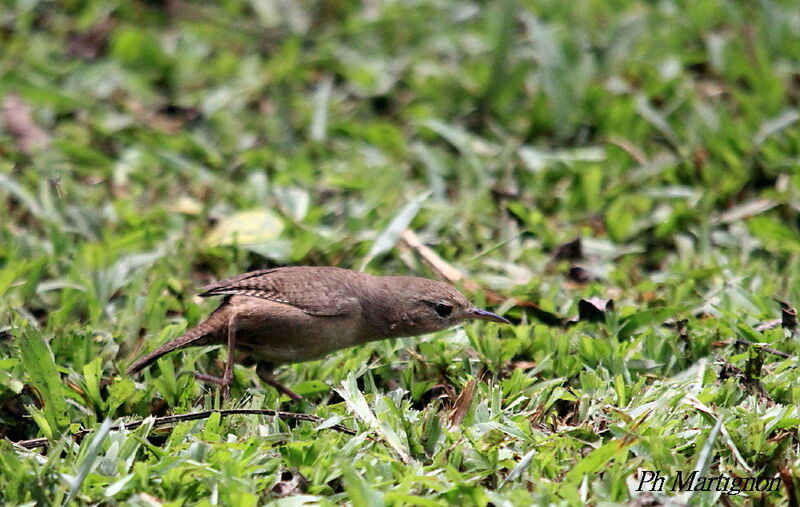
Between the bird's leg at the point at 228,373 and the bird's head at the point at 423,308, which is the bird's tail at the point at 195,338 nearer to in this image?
the bird's leg at the point at 228,373

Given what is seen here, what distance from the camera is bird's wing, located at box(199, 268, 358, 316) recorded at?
4.88 metres

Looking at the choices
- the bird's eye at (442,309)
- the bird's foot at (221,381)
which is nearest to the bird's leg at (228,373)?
the bird's foot at (221,381)

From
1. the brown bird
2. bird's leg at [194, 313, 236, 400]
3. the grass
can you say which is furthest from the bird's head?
bird's leg at [194, 313, 236, 400]

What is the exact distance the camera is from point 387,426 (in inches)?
172

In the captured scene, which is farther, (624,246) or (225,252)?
(624,246)

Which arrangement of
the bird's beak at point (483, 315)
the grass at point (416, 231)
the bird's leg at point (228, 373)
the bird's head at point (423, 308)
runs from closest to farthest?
the grass at point (416, 231), the bird's leg at point (228, 373), the bird's head at point (423, 308), the bird's beak at point (483, 315)

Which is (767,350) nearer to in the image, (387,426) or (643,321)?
(643,321)

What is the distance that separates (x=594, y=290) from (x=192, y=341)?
85.8 inches

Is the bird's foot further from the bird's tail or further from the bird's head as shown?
the bird's head

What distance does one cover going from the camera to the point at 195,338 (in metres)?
4.77

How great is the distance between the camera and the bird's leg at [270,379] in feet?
15.8

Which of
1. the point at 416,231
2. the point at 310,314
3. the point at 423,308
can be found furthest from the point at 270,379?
the point at 416,231

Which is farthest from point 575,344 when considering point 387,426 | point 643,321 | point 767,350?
point 387,426

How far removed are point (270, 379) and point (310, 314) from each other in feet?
1.35
